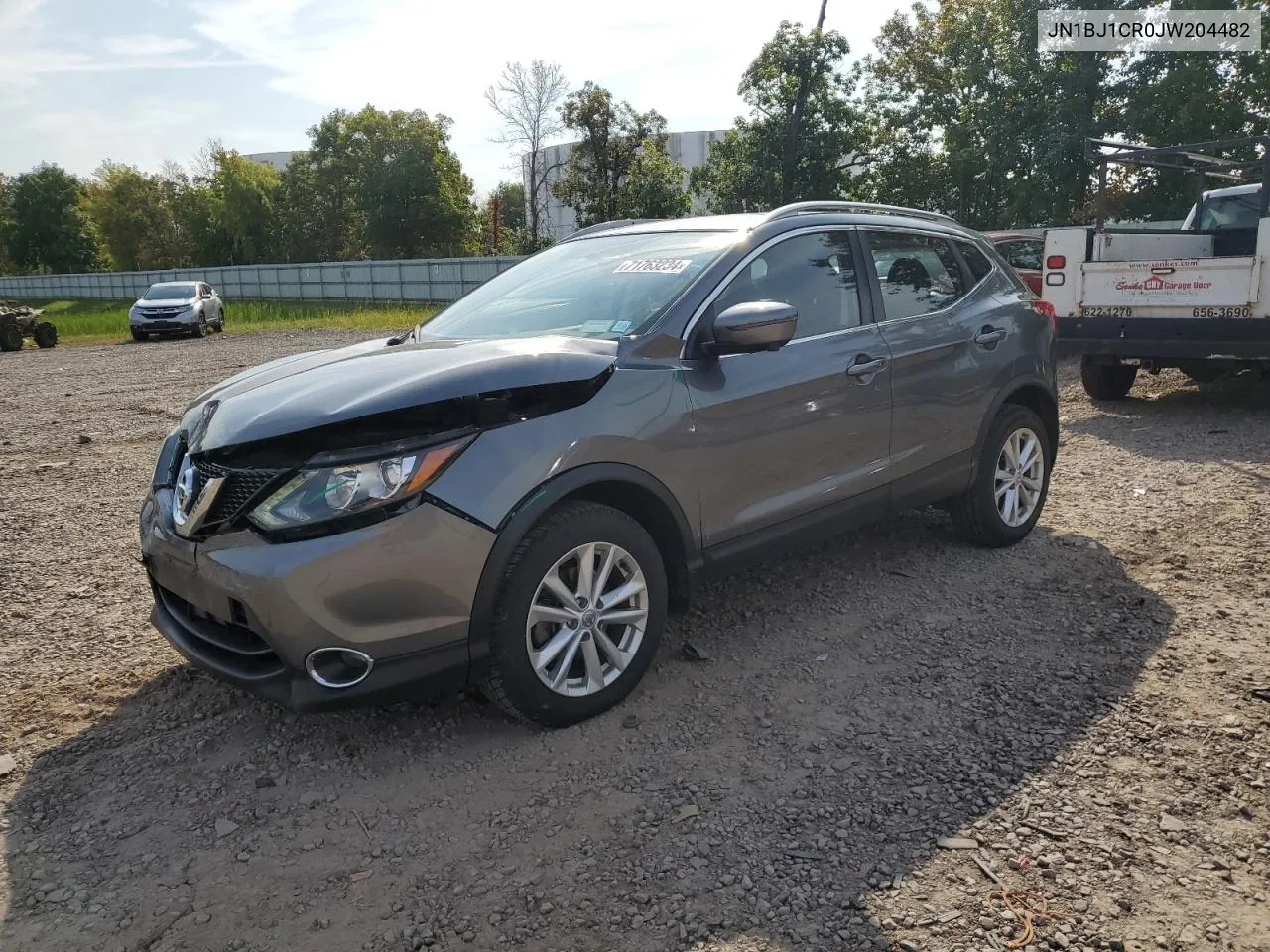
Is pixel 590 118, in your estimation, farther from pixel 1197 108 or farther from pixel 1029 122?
pixel 1197 108

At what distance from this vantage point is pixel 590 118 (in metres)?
30.3

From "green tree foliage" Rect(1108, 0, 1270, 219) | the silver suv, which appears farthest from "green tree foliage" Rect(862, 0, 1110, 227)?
the silver suv

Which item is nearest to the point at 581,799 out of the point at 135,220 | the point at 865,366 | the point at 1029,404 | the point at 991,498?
the point at 865,366

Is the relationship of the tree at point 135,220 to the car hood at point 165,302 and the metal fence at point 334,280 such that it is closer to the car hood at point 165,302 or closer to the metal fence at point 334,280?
the metal fence at point 334,280

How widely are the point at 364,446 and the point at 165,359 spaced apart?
1730 centimetres

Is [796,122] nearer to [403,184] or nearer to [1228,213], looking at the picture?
[1228,213]

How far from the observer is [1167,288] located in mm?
8586

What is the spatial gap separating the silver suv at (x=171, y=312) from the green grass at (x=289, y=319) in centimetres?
110

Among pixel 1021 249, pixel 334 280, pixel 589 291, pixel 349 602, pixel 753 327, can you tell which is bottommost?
pixel 349 602

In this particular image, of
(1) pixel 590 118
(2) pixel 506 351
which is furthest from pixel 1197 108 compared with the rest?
(2) pixel 506 351

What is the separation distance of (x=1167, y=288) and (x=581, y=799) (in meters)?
7.89

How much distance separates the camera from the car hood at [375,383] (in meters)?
2.92

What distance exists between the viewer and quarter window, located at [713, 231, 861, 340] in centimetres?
385

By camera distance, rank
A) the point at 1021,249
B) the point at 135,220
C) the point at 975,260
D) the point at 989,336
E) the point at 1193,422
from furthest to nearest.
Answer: the point at 135,220, the point at 1021,249, the point at 1193,422, the point at 975,260, the point at 989,336
